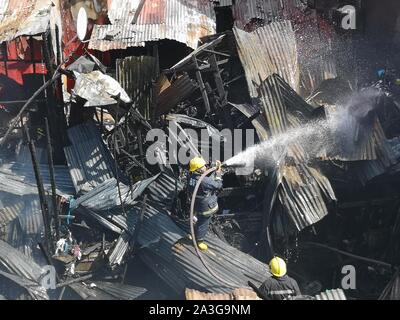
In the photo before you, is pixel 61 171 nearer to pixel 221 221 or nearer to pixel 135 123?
pixel 135 123

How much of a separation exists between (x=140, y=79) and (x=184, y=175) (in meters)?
2.32

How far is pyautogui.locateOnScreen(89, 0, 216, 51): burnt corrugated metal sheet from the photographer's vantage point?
41.8 ft

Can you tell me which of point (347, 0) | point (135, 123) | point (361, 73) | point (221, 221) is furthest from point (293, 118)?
point (347, 0)

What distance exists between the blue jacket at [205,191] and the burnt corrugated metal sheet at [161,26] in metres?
4.88

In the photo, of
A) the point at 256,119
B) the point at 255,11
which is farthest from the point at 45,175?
the point at 255,11

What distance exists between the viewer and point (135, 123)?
35.2ft

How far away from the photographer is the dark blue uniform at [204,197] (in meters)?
8.94

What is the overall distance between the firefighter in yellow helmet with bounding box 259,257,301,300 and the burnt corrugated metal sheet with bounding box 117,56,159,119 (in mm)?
4818

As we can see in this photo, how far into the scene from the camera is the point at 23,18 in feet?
36.9

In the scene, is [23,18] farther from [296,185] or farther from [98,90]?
[296,185]

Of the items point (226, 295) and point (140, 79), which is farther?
point (140, 79)

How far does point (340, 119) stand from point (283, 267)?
13.5 ft

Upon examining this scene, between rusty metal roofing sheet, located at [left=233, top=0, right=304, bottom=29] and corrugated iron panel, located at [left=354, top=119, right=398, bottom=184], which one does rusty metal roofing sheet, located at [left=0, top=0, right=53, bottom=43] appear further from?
corrugated iron panel, located at [left=354, top=119, right=398, bottom=184]

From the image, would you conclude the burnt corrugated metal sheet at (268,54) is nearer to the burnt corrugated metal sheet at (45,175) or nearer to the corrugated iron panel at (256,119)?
the corrugated iron panel at (256,119)
